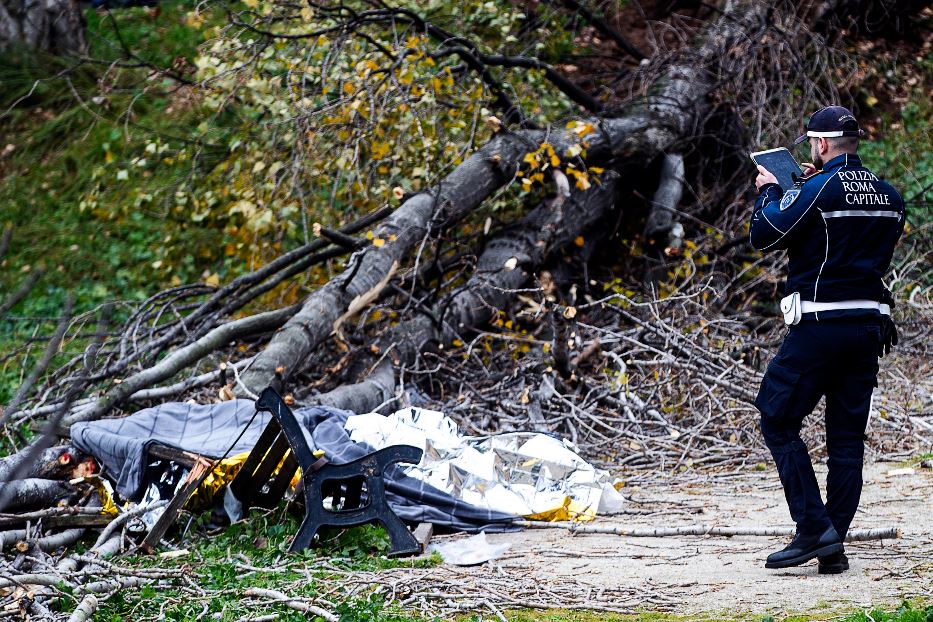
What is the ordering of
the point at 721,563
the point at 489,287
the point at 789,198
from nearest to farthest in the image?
the point at 789,198
the point at 721,563
the point at 489,287

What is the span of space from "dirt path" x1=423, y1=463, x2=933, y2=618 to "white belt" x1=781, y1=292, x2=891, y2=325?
0.97m

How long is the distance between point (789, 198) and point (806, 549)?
1.33m

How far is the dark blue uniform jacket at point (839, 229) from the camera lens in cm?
380

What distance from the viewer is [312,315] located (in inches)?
251

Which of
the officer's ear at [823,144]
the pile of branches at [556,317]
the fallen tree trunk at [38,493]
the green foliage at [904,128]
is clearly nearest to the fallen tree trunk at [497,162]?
the pile of branches at [556,317]

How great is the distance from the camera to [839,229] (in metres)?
3.80

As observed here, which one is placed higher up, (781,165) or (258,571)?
(781,165)

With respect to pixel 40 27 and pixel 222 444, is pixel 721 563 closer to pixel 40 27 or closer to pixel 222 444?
pixel 222 444

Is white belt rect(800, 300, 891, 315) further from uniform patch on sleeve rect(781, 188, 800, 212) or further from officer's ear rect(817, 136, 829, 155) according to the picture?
officer's ear rect(817, 136, 829, 155)

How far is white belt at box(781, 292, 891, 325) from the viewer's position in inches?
150

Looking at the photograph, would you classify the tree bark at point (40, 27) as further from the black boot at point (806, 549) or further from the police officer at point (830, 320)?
the black boot at point (806, 549)

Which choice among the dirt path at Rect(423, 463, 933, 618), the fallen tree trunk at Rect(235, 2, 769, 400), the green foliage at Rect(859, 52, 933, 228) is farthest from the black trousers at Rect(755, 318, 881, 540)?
the green foliage at Rect(859, 52, 933, 228)

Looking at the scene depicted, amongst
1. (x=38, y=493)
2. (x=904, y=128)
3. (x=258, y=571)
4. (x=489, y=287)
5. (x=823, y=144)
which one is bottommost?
(x=904, y=128)

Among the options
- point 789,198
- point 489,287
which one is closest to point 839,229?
point 789,198
